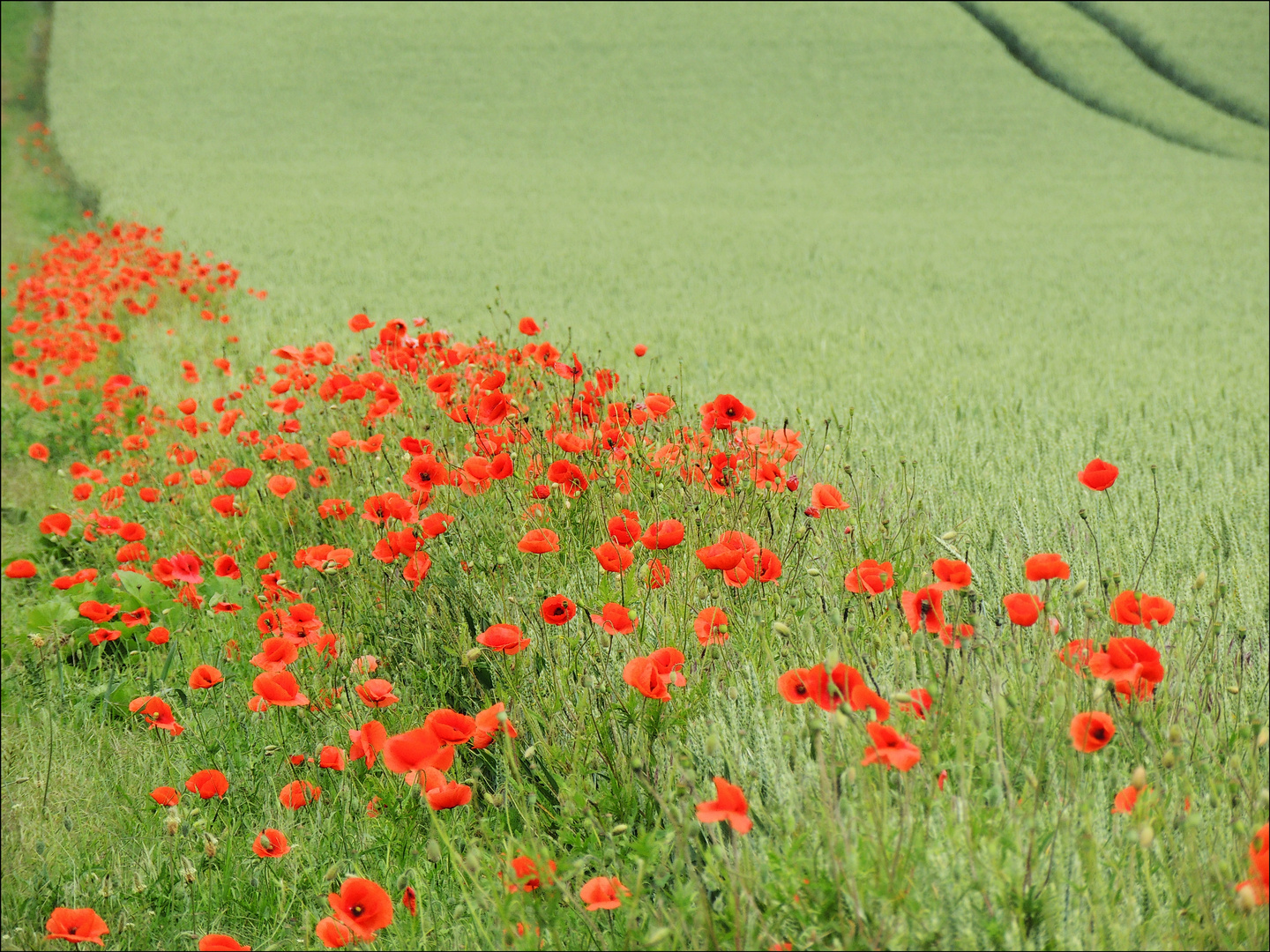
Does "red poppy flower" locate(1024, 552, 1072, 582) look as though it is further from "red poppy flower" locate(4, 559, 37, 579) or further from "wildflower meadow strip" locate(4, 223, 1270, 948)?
"red poppy flower" locate(4, 559, 37, 579)

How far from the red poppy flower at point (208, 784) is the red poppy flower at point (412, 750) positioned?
1.60 ft

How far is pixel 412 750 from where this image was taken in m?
1.24

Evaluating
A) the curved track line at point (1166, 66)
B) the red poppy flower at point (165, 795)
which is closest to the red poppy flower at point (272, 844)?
the red poppy flower at point (165, 795)

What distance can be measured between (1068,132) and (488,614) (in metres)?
22.1

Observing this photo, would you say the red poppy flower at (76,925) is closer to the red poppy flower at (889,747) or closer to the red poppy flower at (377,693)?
the red poppy flower at (377,693)

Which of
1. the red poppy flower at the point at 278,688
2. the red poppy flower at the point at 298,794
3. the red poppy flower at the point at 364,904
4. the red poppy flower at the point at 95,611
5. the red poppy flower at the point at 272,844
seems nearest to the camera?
the red poppy flower at the point at 364,904

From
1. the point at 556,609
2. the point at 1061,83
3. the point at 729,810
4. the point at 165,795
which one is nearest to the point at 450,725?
the point at 556,609

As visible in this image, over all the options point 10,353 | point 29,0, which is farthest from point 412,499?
point 29,0

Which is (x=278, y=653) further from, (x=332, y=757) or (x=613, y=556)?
(x=613, y=556)

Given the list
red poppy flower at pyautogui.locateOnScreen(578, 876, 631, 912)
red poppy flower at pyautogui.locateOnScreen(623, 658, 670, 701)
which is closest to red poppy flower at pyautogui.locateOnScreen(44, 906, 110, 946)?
red poppy flower at pyautogui.locateOnScreen(578, 876, 631, 912)

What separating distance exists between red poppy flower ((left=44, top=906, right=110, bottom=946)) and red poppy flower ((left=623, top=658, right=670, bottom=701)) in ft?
2.56

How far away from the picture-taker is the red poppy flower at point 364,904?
3.68ft

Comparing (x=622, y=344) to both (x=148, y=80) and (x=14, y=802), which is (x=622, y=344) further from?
(x=148, y=80)

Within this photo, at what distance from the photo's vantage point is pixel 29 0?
29.2 metres
